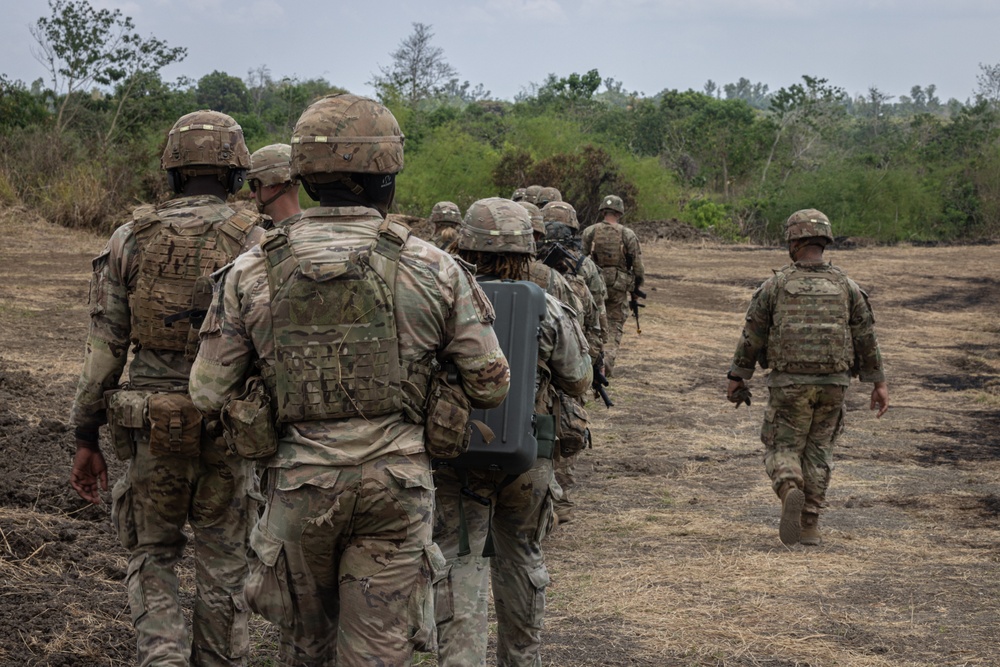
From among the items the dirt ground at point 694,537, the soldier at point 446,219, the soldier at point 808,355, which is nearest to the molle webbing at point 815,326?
the soldier at point 808,355

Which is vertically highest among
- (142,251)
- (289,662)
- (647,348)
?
(142,251)

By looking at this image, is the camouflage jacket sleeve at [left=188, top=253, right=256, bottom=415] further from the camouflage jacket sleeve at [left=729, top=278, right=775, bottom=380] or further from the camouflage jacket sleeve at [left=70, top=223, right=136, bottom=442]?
the camouflage jacket sleeve at [left=729, top=278, right=775, bottom=380]

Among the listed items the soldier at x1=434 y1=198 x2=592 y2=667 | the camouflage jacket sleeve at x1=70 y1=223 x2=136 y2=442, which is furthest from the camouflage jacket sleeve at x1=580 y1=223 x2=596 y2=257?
the camouflage jacket sleeve at x1=70 y1=223 x2=136 y2=442

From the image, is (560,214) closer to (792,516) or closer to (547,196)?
(547,196)

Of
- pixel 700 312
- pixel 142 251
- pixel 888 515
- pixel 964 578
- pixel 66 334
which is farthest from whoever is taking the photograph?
pixel 700 312

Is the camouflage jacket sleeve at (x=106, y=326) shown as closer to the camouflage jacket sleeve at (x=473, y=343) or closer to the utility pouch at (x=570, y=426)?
the camouflage jacket sleeve at (x=473, y=343)

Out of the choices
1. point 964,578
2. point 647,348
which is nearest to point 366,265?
point 964,578

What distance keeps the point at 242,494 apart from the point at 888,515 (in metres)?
5.20

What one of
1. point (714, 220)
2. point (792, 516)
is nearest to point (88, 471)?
point (792, 516)

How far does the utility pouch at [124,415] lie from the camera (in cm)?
389

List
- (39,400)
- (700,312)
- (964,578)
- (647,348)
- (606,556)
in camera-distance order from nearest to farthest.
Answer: (964,578) → (606,556) → (39,400) → (647,348) → (700,312)

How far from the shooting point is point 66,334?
12070 mm

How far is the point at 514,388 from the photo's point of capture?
12.6 feet

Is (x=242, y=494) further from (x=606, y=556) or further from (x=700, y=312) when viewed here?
(x=700, y=312)
